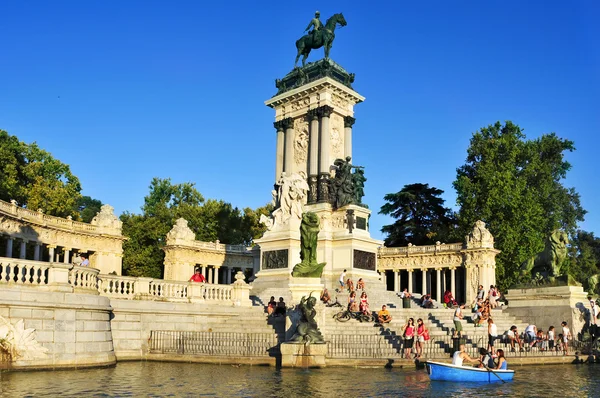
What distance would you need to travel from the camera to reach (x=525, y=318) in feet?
90.5

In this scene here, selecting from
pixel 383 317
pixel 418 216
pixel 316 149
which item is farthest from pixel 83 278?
pixel 418 216

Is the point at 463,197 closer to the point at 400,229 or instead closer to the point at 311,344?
the point at 400,229

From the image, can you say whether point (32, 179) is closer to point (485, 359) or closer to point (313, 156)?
point (313, 156)

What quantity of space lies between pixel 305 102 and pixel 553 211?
1090 inches

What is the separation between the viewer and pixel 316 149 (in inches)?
1526

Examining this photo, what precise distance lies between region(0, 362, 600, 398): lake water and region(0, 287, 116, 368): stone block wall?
Answer: 24.4 inches

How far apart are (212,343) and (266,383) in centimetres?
626

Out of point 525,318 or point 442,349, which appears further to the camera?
point 525,318

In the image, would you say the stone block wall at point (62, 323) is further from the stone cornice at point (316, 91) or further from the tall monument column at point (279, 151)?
the stone cornice at point (316, 91)

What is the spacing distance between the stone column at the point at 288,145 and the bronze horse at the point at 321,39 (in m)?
4.42

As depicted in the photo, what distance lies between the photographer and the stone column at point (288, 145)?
132ft

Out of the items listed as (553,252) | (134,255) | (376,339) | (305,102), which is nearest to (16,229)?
(134,255)

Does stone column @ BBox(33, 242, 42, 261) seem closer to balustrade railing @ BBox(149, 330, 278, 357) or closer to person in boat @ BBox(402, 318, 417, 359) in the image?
balustrade railing @ BBox(149, 330, 278, 357)

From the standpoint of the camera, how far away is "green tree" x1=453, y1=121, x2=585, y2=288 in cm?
4994
